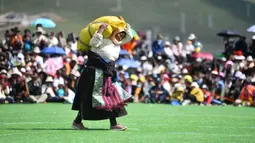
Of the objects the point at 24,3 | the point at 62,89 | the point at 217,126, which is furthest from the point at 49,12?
the point at 217,126

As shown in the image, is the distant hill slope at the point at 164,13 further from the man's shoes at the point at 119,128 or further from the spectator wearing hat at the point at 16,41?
the man's shoes at the point at 119,128

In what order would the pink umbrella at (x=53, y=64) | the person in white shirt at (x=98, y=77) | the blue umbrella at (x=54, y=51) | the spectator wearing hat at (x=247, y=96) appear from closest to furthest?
the person in white shirt at (x=98, y=77) < the spectator wearing hat at (x=247, y=96) < the pink umbrella at (x=53, y=64) < the blue umbrella at (x=54, y=51)

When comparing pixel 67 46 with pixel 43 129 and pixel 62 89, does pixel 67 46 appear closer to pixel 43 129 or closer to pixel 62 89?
pixel 62 89

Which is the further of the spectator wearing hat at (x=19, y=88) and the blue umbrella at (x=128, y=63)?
the blue umbrella at (x=128, y=63)

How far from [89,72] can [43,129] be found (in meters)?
1.23

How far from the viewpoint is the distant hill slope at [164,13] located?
32531mm

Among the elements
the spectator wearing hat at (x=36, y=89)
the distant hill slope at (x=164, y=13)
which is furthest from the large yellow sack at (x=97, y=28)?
the distant hill slope at (x=164, y=13)

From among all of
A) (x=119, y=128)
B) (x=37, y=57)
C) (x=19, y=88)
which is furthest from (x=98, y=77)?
(x=37, y=57)

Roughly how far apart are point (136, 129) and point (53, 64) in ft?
46.5

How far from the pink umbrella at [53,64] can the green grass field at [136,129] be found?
9.21 m

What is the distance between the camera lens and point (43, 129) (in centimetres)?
1296

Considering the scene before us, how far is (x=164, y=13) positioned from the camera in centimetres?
3388

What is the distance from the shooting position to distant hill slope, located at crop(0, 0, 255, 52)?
107ft

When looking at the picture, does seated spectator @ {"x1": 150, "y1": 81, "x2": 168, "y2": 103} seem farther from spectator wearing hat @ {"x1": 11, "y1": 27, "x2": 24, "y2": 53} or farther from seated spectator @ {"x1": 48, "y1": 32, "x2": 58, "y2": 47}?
spectator wearing hat @ {"x1": 11, "y1": 27, "x2": 24, "y2": 53}
